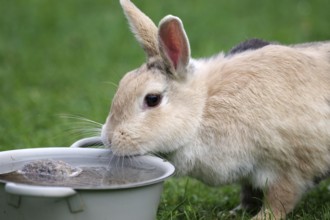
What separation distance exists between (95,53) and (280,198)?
14.1 feet

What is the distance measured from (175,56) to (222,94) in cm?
31

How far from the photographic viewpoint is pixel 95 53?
7.37 m

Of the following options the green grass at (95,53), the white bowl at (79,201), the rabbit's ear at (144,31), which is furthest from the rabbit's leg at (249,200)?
the white bowl at (79,201)

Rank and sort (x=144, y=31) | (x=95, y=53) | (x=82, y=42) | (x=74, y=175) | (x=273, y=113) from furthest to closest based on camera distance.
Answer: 1. (x=82, y=42)
2. (x=95, y=53)
3. (x=144, y=31)
4. (x=273, y=113)
5. (x=74, y=175)

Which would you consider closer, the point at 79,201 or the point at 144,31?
the point at 79,201

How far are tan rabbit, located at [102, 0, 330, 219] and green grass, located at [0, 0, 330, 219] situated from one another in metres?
0.27

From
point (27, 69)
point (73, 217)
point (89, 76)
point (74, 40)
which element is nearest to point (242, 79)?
point (73, 217)

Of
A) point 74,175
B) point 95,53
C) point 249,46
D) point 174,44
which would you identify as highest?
point 174,44

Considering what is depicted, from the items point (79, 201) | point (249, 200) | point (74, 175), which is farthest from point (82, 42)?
point (79, 201)

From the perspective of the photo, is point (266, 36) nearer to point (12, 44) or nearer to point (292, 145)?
point (12, 44)

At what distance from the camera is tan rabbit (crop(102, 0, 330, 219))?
331 cm

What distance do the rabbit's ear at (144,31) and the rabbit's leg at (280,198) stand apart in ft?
3.08

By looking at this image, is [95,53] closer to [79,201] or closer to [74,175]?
[74,175]

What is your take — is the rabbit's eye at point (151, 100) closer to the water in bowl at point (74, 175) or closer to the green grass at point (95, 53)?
the water in bowl at point (74, 175)
